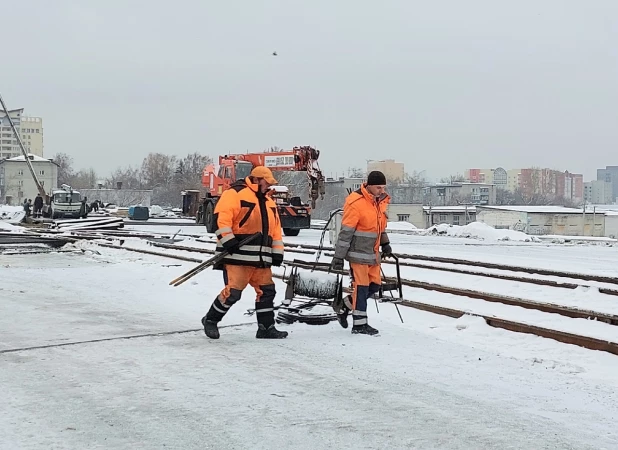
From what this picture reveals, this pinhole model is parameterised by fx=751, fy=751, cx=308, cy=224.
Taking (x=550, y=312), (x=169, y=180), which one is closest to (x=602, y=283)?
(x=550, y=312)

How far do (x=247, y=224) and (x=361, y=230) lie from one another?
1.27 metres

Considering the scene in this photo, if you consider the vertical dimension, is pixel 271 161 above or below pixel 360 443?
above

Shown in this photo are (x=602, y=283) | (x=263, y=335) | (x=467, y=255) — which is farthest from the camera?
(x=467, y=255)

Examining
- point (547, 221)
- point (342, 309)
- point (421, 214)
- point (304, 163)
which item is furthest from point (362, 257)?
point (421, 214)

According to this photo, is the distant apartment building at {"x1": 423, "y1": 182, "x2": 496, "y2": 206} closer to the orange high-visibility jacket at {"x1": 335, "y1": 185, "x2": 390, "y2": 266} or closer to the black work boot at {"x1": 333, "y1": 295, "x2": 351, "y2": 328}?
the black work boot at {"x1": 333, "y1": 295, "x2": 351, "y2": 328}

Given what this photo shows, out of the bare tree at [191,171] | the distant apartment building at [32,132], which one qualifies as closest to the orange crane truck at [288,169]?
the bare tree at [191,171]

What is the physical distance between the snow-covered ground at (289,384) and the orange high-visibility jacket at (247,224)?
867mm

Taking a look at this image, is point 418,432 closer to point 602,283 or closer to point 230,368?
point 230,368

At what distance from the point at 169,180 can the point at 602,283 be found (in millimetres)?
108965

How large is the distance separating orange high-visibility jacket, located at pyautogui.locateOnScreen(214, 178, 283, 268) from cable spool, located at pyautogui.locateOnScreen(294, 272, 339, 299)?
37.0 inches

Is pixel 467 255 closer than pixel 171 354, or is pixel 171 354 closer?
pixel 171 354

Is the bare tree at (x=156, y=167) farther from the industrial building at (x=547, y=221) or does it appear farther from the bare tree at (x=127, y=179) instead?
the industrial building at (x=547, y=221)

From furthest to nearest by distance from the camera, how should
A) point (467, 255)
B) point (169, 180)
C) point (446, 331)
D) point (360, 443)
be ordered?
point (169, 180)
point (467, 255)
point (446, 331)
point (360, 443)

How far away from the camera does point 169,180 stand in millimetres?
119188
